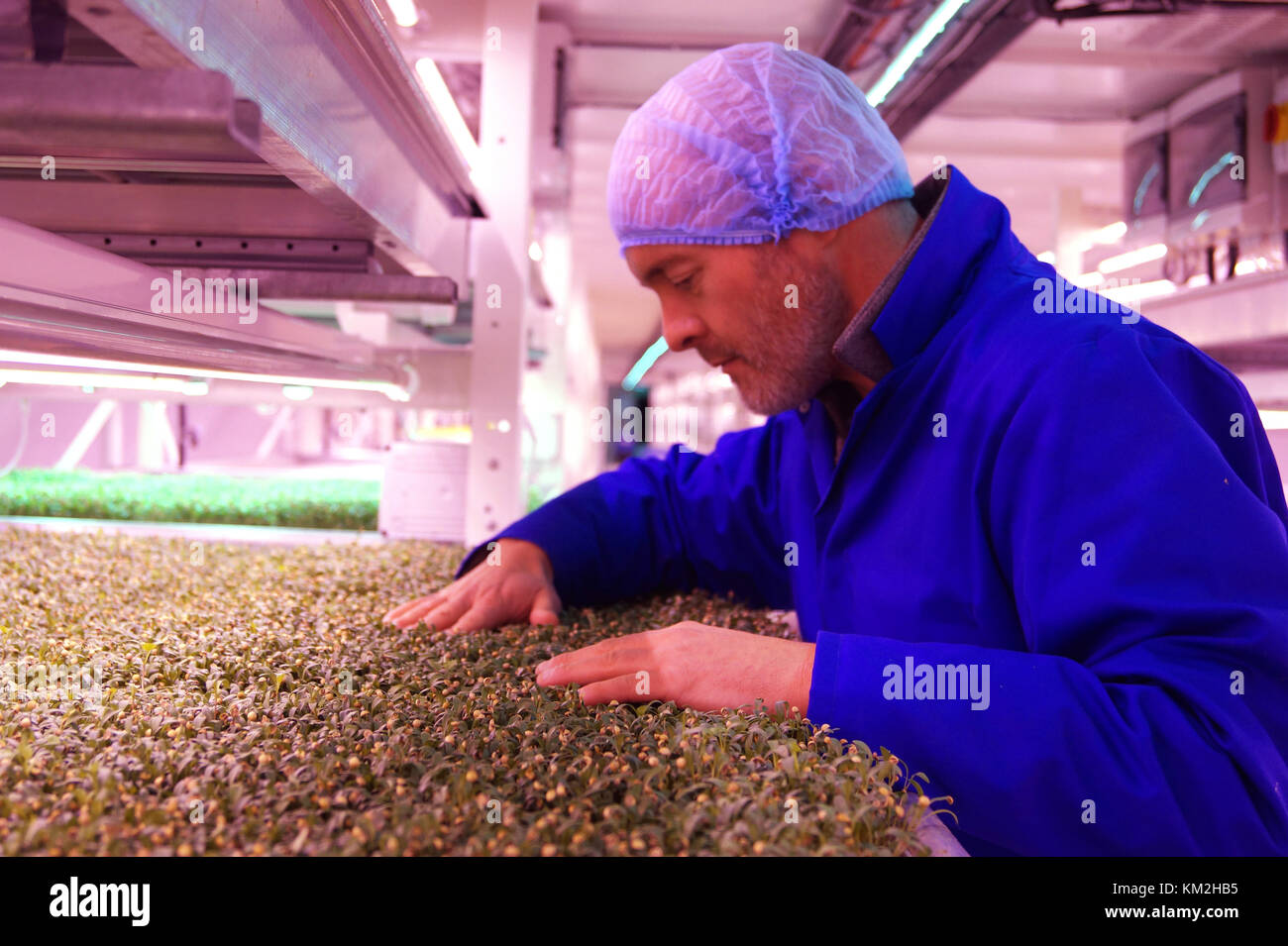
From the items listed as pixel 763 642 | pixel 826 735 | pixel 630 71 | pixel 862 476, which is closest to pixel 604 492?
pixel 862 476

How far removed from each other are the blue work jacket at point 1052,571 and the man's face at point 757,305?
0.14 m

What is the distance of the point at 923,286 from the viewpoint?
57.2 inches

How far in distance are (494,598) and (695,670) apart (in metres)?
0.66

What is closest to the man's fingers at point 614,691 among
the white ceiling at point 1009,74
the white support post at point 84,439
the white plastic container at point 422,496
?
the white plastic container at point 422,496

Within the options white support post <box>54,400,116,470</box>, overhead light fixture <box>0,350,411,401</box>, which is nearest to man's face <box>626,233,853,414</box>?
overhead light fixture <box>0,350,411,401</box>

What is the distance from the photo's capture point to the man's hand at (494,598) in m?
1.63

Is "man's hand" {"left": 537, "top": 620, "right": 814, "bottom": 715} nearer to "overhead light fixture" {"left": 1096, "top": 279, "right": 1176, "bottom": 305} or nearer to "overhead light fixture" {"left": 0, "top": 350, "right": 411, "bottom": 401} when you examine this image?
"overhead light fixture" {"left": 0, "top": 350, "right": 411, "bottom": 401}

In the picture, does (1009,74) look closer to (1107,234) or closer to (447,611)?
(1107,234)

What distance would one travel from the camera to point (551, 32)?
4.23 m

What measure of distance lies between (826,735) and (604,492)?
1.15 meters

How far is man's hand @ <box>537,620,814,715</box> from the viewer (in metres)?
1.08

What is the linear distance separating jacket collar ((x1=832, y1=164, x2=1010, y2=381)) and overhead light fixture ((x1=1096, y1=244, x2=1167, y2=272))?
651 cm
